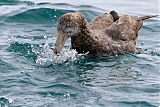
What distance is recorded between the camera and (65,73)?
388 inches

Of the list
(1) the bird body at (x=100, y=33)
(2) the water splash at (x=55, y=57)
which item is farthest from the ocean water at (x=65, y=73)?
(1) the bird body at (x=100, y=33)

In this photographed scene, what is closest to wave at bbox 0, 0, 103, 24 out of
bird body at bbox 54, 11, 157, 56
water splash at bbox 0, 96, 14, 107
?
bird body at bbox 54, 11, 157, 56

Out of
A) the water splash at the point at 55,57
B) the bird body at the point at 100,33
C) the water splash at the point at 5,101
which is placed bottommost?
the water splash at the point at 5,101

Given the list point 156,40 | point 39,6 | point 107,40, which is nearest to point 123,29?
point 107,40

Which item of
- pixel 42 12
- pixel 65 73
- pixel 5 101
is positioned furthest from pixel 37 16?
pixel 5 101

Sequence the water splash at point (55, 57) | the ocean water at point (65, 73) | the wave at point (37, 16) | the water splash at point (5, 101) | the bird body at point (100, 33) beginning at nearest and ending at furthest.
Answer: the water splash at point (5, 101), the ocean water at point (65, 73), the bird body at point (100, 33), the water splash at point (55, 57), the wave at point (37, 16)

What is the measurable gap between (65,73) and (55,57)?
579mm

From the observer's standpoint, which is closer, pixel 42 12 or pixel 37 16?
pixel 37 16

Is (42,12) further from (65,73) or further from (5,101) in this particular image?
(5,101)

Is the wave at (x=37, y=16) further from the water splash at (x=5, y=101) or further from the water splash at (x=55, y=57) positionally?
the water splash at (x=5, y=101)

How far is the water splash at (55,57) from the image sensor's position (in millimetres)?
10391

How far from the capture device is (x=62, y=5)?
17.2 meters

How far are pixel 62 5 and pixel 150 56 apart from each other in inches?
246

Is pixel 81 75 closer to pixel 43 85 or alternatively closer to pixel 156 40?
pixel 43 85
